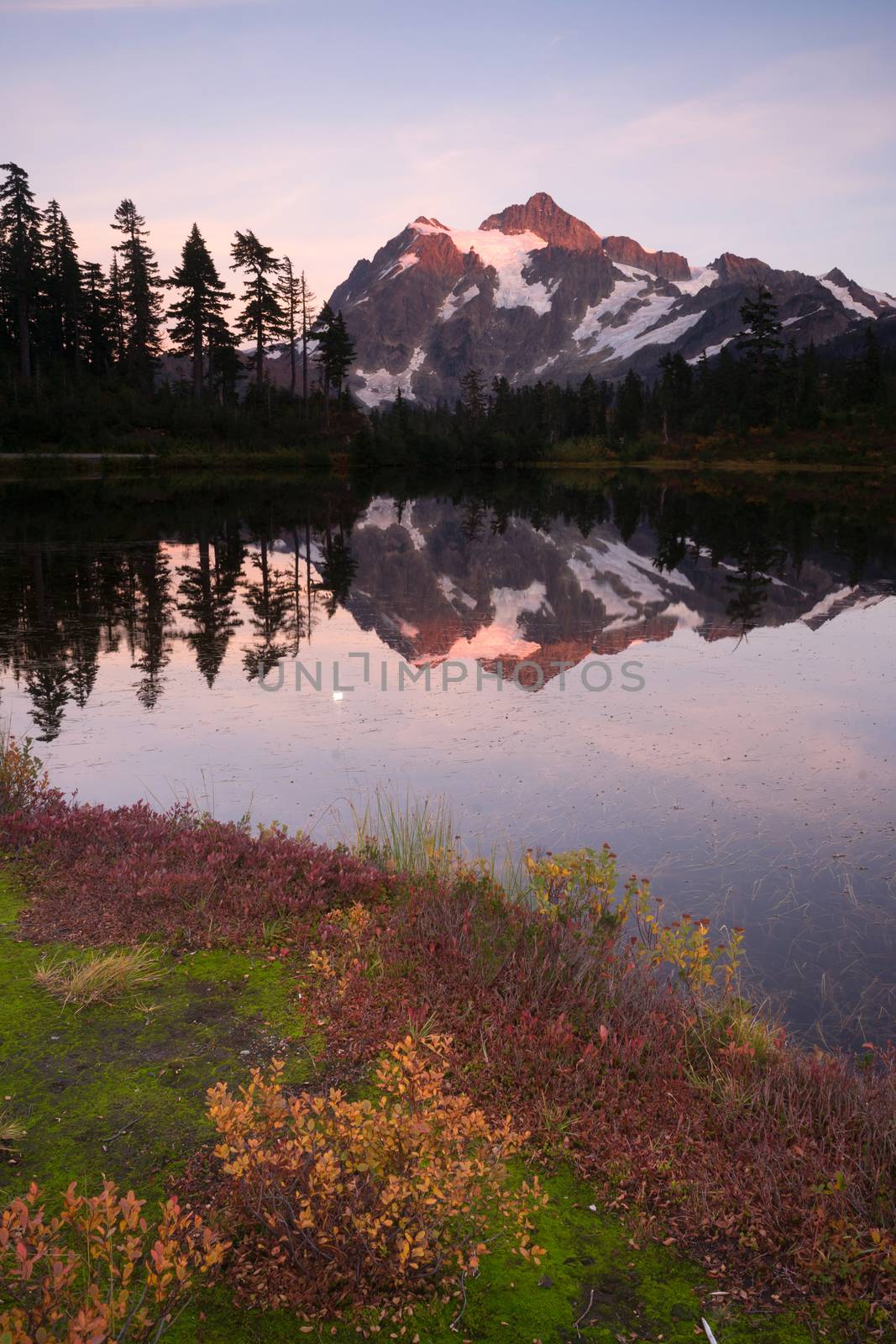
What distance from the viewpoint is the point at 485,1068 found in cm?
589

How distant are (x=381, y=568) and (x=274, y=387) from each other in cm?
7990

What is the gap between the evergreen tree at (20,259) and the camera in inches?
3337

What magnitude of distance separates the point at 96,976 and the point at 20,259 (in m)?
97.6

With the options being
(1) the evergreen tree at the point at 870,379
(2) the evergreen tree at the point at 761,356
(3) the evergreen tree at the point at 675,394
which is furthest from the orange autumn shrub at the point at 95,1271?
(3) the evergreen tree at the point at 675,394

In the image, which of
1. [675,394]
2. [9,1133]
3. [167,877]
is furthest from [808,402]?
[9,1133]

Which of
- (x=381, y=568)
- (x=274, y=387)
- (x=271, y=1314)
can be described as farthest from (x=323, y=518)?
(x=274, y=387)

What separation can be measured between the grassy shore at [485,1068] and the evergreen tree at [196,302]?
90540mm

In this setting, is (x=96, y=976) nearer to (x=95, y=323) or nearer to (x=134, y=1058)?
(x=134, y=1058)

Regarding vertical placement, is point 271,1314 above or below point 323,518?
below

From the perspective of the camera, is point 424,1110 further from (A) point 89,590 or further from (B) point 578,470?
(B) point 578,470

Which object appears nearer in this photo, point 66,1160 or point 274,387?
point 66,1160

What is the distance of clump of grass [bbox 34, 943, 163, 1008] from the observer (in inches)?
261

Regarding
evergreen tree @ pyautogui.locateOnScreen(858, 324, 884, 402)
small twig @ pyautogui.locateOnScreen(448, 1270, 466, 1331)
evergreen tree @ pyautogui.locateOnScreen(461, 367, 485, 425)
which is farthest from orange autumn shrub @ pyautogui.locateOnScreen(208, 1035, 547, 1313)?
evergreen tree @ pyautogui.locateOnScreen(461, 367, 485, 425)

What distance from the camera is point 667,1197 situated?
496 cm
